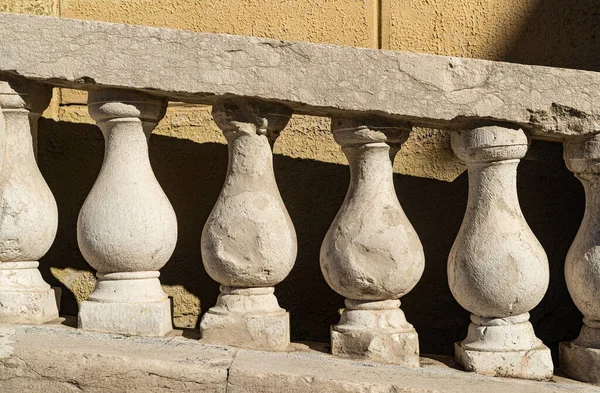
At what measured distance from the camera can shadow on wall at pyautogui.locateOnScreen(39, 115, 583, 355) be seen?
109 inches

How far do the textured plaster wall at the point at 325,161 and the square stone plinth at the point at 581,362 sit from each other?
56 cm

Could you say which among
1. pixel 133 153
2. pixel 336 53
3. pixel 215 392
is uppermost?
pixel 336 53

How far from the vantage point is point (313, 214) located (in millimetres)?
2779

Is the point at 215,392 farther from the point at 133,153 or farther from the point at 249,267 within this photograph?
the point at 133,153

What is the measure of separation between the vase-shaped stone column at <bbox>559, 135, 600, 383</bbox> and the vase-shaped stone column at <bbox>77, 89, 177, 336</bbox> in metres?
1.07

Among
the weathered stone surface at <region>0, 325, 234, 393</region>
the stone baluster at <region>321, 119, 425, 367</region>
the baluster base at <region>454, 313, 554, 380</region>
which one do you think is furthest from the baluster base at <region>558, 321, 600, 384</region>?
the weathered stone surface at <region>0, 325, 234, 393</region>

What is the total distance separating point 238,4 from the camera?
2818 millimetres

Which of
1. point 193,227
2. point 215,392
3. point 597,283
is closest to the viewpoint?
point 215,392

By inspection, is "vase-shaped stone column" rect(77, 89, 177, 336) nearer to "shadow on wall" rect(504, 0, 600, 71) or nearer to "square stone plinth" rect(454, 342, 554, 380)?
"square stone plinth" rect(454, 342, 554, 380)

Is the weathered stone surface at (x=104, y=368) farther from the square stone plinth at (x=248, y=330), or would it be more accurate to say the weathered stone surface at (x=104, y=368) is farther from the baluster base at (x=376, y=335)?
the baluster base at (x=376, y=335)

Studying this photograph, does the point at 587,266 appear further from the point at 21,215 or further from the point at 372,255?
the point at 21,215

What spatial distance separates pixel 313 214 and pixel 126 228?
34.9 inches

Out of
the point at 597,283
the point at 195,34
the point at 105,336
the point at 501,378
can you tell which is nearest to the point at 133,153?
the point at 195,34

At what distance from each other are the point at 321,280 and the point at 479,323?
76cm
